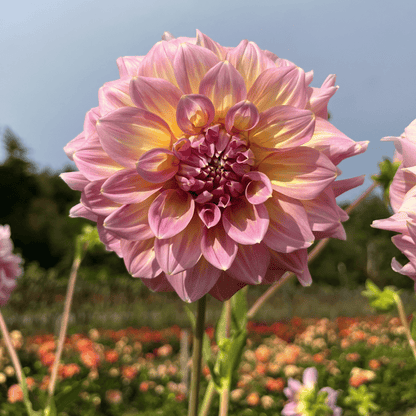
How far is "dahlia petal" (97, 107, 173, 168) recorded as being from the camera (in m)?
0.76

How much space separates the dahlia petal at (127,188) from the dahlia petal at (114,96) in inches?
5.6

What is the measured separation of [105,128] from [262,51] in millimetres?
369

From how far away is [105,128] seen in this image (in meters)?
0.75

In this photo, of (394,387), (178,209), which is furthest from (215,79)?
(394,387)

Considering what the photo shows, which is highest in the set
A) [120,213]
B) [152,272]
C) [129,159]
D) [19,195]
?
[129,159]

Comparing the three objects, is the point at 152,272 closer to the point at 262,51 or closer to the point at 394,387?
the point at 262,51

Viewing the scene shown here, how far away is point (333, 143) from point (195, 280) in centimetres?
38

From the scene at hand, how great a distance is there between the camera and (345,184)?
0.80m

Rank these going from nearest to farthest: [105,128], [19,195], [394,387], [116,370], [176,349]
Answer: [105,128] → [116,370] → [394,387] → [176,349] → [19,195]

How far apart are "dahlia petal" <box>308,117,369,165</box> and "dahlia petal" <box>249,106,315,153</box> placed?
0.14 ft

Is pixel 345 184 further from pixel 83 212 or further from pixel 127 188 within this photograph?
pixel 83 212

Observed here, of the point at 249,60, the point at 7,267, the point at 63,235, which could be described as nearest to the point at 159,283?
the point at 249,60

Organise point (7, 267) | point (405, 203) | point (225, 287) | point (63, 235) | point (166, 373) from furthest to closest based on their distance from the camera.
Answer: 1. point (63, 235)
2. point (166, 373)
3. point (7, 267)
4. point (225, 287)
5. point (405, 203)

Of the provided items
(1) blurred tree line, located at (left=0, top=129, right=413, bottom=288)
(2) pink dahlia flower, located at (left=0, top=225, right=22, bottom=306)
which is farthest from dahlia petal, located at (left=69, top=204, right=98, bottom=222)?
(1) blurred tree line, located at (left=0, top=129, right=413, bottom=288)
